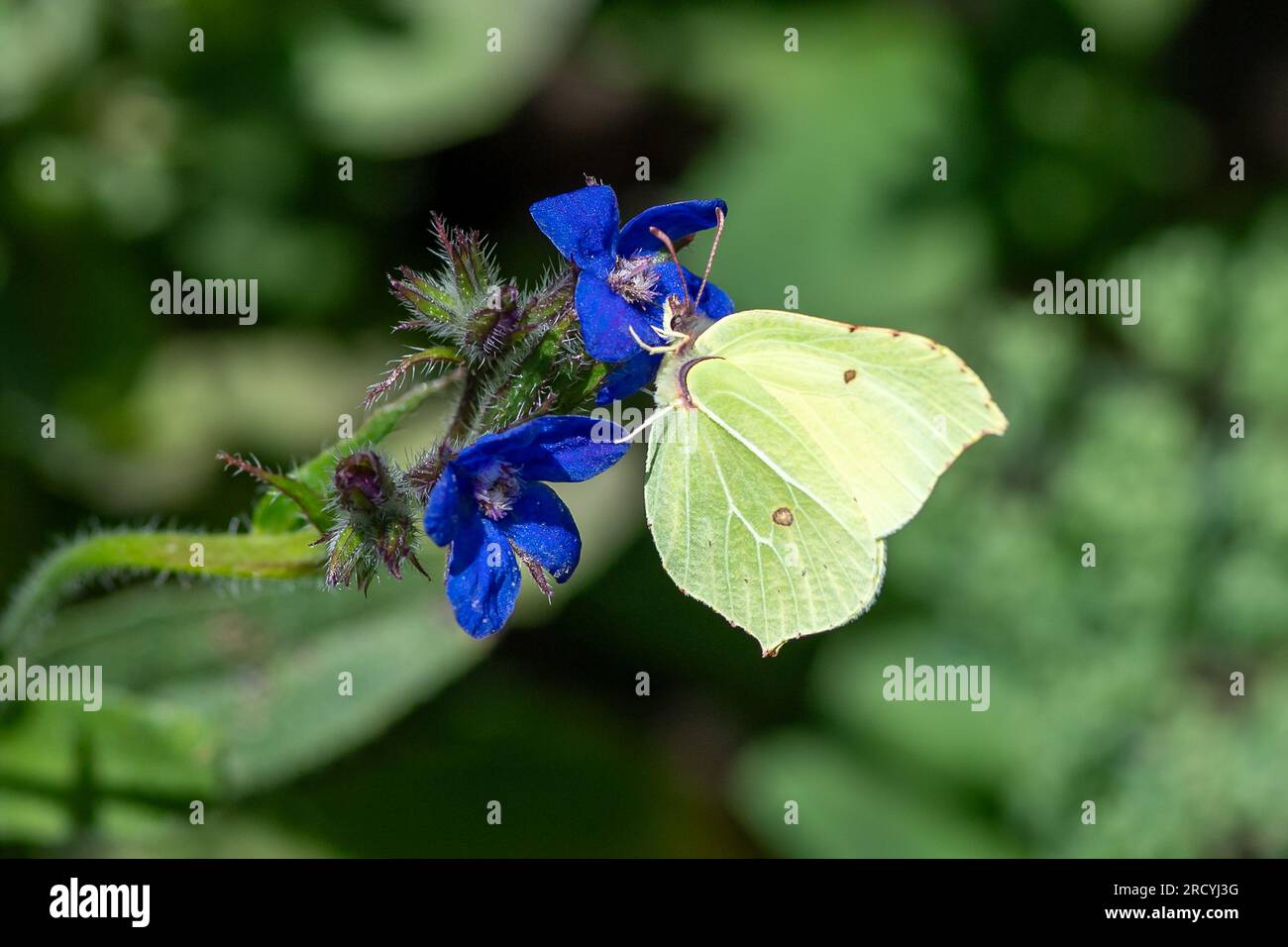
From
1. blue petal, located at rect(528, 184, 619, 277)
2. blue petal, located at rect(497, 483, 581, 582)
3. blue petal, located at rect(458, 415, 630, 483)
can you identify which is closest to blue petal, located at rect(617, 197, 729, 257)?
blue petal, located at rect(528, 184, 619, 277)

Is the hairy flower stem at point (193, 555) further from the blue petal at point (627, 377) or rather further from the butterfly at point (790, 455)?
the butterfly at point (790, 455)

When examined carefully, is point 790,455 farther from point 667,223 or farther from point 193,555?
point 193,555

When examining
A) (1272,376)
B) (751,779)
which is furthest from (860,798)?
(1272,376)

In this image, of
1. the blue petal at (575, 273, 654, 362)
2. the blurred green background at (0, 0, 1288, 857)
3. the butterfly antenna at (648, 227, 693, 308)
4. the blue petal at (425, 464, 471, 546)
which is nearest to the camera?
the blue petal at (425, 464, 471, 546)

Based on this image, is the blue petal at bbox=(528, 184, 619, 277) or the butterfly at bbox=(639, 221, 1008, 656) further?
the butterfly at bbox=(639, 221, 1008, 656)

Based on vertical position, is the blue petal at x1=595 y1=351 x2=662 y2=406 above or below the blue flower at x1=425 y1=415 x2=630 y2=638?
above

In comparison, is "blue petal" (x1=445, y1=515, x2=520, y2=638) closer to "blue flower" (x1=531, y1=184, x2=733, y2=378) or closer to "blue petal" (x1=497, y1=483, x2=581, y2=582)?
"blue petal" (x1=497, y1=483, x2=581, y2=582)

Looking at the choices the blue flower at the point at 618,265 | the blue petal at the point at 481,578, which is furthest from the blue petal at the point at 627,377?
the blue petal at the point at 481,578
